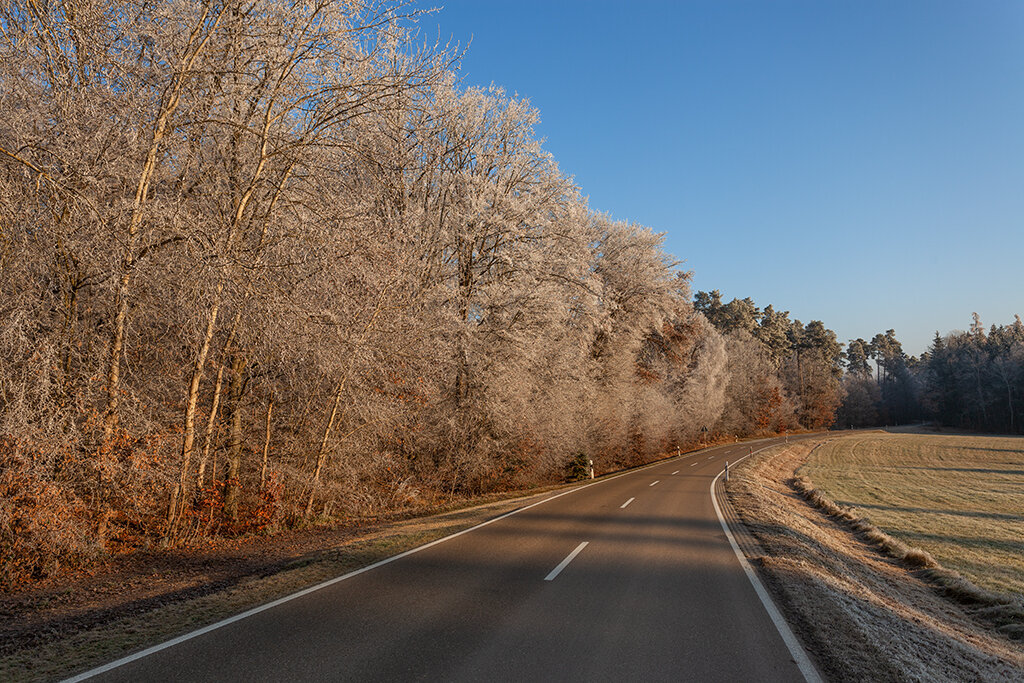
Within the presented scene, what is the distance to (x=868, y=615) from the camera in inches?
259

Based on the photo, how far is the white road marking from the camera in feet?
24.7

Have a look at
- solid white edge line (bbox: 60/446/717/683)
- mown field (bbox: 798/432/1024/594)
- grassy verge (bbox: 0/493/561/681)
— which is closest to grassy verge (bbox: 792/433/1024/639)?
mown field (bbox: 798/432/1024/594)

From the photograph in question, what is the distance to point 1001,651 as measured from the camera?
7023 mm

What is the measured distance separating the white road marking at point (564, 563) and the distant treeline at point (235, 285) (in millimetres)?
5904

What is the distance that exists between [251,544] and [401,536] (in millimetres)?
2616

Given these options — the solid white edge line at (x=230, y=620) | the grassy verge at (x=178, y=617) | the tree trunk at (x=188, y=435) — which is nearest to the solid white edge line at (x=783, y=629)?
the solid white edge line at (x=230, y=620)

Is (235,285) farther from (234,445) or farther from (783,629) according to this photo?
(783,629)

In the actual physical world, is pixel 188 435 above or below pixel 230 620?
above

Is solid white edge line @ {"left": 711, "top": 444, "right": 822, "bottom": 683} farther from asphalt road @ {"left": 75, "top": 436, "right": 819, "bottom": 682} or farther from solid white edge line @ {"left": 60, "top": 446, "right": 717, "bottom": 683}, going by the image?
solid white edge line @ {"left": 60, "top": 446, "right": 717, "bottom": 683}

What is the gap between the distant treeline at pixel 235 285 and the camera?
7418mm

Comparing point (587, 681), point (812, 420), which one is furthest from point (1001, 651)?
point (812, 420)

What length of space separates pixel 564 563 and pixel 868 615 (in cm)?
385

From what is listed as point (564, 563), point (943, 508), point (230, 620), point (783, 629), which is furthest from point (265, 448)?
point (943, 508)

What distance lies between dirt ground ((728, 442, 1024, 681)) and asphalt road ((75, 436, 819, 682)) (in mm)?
466
